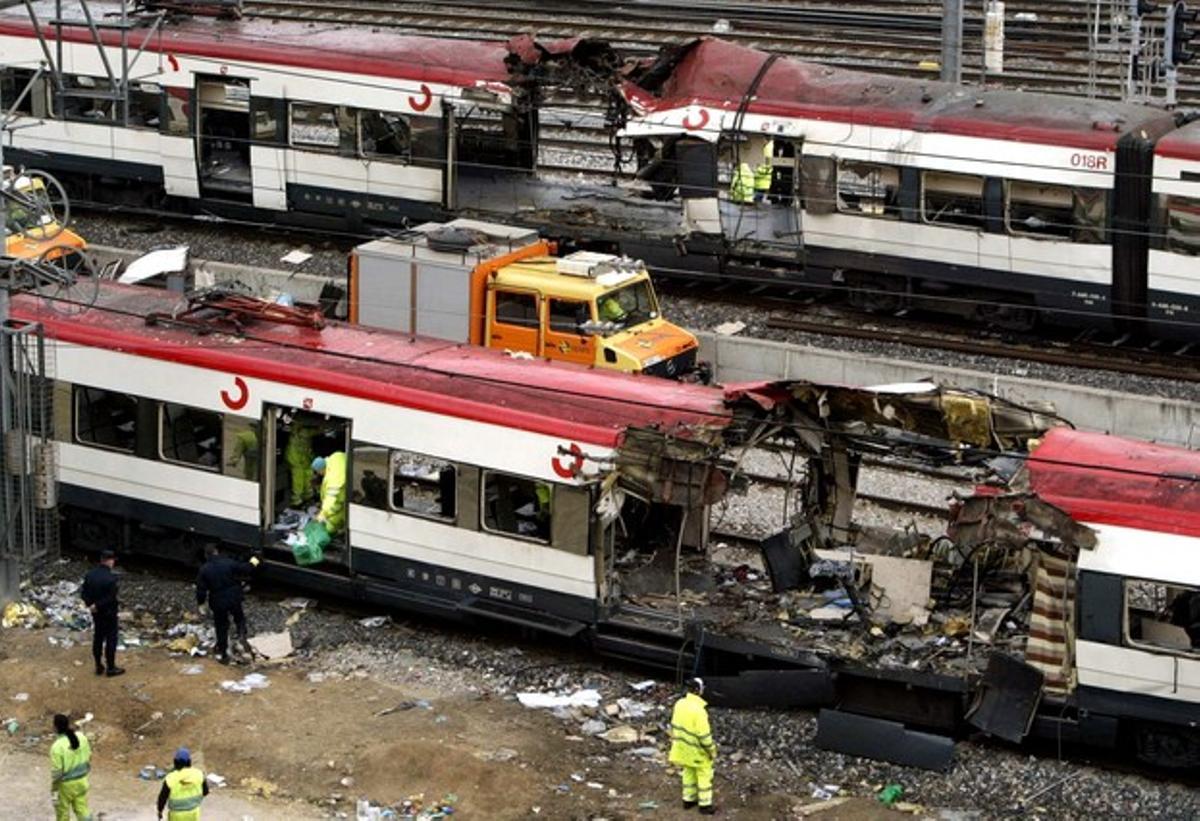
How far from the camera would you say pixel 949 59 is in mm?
32781

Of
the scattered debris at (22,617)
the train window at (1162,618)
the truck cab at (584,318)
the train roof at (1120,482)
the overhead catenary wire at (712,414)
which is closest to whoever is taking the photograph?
the train roof at (1120,482)

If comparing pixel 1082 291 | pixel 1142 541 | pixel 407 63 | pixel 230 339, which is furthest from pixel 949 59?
pixel 1142 541

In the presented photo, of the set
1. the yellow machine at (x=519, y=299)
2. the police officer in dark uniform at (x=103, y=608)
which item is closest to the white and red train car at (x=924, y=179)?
the yellow machine at (x=519, y=299)

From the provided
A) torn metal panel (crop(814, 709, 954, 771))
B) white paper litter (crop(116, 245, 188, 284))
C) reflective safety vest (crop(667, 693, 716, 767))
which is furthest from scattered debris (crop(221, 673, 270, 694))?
white paper litter (crop(116, 245, 188, 284))

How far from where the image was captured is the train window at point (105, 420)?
2406 centimetres

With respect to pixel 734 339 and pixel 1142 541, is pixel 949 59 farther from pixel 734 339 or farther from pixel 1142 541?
pixel 1142 541

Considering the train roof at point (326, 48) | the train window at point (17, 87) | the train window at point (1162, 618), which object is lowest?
the train window at point (1162, 618)

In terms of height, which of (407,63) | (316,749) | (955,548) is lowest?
(316,749)

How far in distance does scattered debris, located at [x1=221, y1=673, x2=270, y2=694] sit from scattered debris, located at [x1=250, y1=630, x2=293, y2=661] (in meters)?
0.45

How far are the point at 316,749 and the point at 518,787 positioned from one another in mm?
1918

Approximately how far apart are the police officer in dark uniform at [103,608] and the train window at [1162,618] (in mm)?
8961

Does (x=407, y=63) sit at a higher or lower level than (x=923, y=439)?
higher

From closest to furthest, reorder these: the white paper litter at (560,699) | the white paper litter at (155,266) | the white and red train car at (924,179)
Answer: the white paper litter at (560,699) < the white and red train car at (924,179) < the white paper litter at (155,266)

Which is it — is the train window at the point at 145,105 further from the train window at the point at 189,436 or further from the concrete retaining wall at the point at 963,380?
the train window at the point at 189,436
